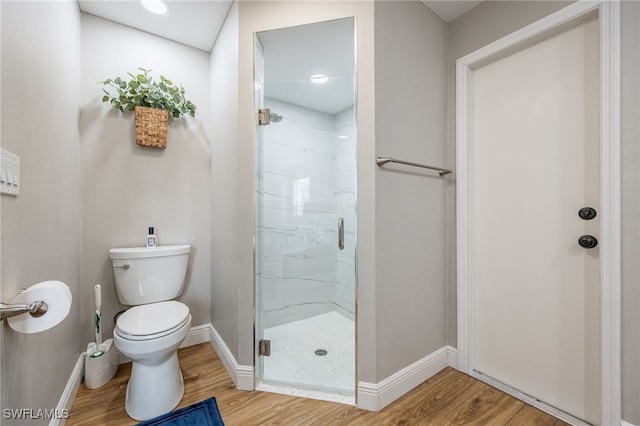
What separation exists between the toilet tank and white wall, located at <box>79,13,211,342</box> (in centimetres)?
19

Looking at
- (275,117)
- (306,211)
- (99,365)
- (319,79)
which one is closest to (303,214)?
(306,211)

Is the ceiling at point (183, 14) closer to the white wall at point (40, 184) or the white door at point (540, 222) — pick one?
the white wall at point (40, 184)

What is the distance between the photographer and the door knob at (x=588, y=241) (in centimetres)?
128

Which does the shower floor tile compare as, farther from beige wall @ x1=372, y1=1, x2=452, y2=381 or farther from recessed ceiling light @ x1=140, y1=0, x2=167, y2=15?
recessed ceiling light @ x1=140, y1=0, x2=167, y2=15

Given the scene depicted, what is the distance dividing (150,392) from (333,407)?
3.06 feet

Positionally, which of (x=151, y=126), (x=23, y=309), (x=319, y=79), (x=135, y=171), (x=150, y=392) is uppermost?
(x=319, y=79)

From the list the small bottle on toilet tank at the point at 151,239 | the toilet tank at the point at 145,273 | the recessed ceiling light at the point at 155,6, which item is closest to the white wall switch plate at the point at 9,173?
the toilet tank at the point at 145,273

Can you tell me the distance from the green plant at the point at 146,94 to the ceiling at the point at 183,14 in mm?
324

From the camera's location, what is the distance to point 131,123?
189 cm

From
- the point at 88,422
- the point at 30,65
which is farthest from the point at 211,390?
the point at 30,65

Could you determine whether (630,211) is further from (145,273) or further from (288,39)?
(145,273)

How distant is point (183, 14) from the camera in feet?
5.86

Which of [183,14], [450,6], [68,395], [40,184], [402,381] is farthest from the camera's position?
[183,14]

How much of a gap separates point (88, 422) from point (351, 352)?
141 cm
